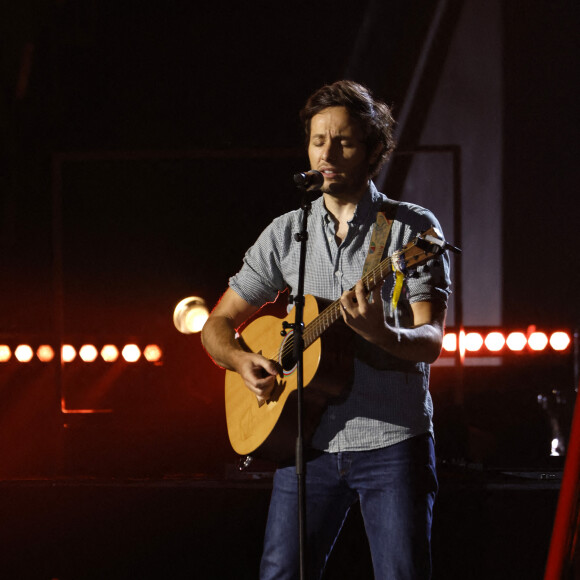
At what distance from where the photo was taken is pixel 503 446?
12.8 feet

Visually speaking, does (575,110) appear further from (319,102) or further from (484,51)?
(319,102)

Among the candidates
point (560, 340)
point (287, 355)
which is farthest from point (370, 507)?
point (560, 340)

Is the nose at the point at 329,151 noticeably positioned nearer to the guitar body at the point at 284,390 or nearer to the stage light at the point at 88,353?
the guitar body at the point at 284,390

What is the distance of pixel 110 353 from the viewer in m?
4.88

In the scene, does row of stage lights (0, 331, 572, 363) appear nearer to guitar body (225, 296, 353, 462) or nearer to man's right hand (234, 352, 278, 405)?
guitar body (225, 296, 353, 462)

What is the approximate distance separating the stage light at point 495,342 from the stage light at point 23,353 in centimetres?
289

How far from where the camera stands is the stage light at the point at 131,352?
485 centimetres

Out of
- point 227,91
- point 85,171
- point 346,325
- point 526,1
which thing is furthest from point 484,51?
point 346,325

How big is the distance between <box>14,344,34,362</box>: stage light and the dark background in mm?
42

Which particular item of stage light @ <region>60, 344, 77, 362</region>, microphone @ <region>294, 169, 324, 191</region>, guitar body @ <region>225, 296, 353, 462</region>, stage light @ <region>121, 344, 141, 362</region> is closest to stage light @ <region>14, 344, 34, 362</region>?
stage light @ <region>60, 344, 77, 362</region>

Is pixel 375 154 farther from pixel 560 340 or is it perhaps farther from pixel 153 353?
pixel 153 353

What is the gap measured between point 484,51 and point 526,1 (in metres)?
0.45

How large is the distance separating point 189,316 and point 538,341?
214 cm

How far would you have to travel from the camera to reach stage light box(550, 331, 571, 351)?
4637 millimetres
